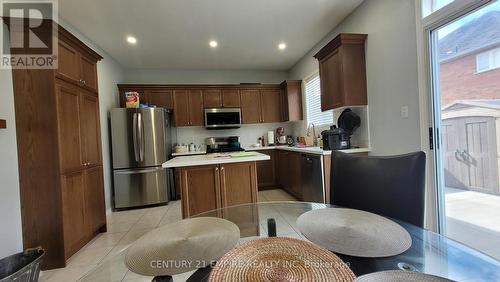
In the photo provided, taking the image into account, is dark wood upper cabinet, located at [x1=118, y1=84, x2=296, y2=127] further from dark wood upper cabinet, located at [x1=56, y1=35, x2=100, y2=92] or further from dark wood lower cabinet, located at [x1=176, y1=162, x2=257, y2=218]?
dark wood lower cabinet, located at [x1=176, y1=162, x2=257, y2=218]

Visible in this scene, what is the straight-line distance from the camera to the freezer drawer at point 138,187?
140 inches

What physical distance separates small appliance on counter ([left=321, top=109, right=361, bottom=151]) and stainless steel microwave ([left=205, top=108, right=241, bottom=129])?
222 cm

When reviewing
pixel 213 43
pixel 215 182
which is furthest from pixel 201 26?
pixel 215 182

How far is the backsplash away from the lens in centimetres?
482

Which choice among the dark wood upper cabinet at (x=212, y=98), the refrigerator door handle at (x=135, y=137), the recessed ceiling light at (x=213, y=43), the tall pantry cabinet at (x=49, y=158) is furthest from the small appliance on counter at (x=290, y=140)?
the tall pantry cabinet at (x=49, y=158)

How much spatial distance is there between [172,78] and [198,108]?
3.14 ft

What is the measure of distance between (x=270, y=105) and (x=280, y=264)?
14.3 feet

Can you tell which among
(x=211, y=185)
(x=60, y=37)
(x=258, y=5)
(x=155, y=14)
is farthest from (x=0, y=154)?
(x=258, y=5)

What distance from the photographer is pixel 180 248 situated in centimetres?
86

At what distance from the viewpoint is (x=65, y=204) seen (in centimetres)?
206

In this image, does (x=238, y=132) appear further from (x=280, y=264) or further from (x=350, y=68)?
(x=280, y=264)

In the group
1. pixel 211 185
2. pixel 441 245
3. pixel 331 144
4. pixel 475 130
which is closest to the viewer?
pixel 441 245

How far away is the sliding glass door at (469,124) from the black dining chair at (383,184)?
1.08 meters

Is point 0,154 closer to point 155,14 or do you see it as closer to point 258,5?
point 155,14
